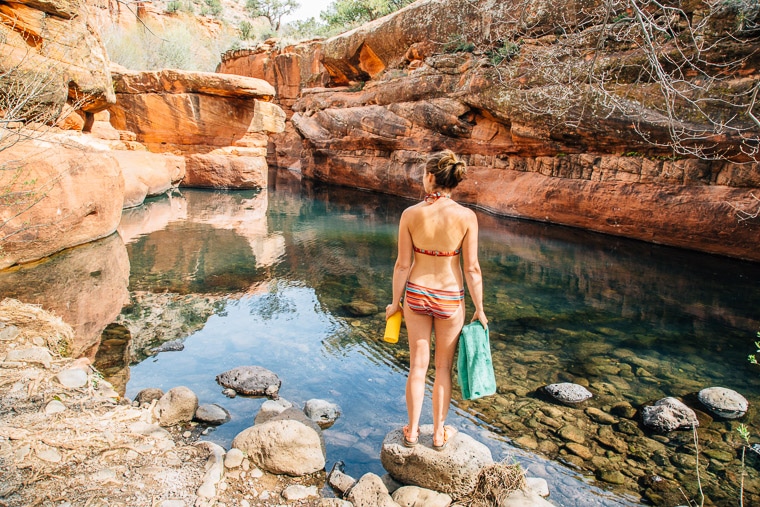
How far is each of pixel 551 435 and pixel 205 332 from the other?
12.4 ft

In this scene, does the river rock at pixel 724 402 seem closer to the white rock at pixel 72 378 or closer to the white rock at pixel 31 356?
the white rock at pixel 72 378

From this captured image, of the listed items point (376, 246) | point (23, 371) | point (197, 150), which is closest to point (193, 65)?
point (197, 150)

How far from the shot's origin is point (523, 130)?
42.4 feet

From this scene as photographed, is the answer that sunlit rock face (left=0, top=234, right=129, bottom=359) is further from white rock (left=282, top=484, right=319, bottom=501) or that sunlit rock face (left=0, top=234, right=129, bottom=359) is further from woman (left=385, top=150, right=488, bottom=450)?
woman (left=385, top=150, right=488, bottom=450)

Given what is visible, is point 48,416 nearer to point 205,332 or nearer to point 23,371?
point 23,371

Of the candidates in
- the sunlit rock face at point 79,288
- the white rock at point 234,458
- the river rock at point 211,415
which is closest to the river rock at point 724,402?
the white rock at point 234,458

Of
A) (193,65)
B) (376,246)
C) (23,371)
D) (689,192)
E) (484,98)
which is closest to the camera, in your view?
(23,371)

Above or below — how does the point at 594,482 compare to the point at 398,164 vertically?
below

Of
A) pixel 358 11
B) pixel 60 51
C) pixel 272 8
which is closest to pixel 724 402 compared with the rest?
pixel 60 51

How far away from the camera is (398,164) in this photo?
57.4ft

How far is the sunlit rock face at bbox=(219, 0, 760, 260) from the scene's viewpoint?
368 inches

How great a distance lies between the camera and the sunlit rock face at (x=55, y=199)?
6422 mm

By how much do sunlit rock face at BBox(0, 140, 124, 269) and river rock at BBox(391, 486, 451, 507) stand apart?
524 cm

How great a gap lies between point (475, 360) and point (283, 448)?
1.21 m
